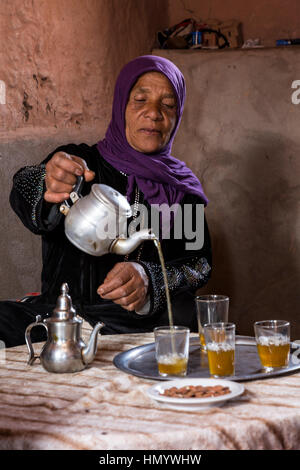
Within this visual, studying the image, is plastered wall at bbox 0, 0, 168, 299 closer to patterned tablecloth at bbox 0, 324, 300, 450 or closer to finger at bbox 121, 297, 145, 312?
finger at bbox 121, 297, 145, 312

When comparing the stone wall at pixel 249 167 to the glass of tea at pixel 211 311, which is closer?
the glass of tea at pixel 211 311

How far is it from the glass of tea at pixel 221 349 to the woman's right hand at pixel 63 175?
0.52 meters

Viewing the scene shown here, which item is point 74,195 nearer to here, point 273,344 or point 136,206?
point 273,344

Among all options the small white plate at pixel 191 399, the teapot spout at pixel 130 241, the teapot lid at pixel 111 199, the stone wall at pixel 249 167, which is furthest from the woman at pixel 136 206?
the stone wall at pixel 249 167

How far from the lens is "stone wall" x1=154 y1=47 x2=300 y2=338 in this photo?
11.8 ft

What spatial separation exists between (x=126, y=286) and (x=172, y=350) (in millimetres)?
487

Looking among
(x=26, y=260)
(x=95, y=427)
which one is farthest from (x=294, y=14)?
(x=95, y=427)

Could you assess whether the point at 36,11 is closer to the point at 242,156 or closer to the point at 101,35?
the point at 101,35

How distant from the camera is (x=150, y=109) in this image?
8.19ft

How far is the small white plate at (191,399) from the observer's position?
1.13 meters

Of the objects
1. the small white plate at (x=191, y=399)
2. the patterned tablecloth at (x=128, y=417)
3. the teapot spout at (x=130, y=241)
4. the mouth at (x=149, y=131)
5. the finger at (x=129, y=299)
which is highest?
the mouth at (x=149, y=131)

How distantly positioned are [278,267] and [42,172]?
193 centimetres

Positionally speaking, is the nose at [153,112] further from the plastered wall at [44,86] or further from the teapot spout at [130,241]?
the teapot spout at [130,241]
